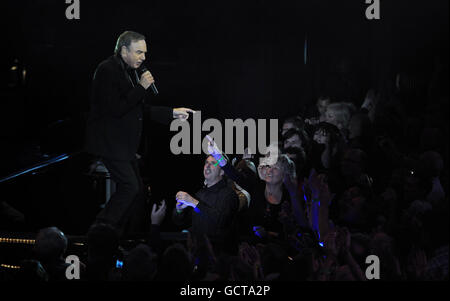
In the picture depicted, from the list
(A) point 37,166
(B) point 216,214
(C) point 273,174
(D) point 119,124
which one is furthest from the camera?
(A) point 37,166

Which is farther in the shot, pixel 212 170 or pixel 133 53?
pixel 133 53

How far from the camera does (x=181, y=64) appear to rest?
6.04m

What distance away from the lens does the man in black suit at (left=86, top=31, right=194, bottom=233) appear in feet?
15.7

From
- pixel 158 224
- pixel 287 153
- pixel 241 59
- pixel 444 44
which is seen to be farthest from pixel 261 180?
pixel 444 44

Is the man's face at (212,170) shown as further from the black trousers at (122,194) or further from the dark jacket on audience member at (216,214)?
the black trousers at (122,194)

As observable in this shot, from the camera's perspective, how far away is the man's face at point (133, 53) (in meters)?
4.88

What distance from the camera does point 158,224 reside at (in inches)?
183

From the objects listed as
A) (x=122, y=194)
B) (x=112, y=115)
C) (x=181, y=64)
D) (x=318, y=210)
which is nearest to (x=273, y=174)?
(x=318, y=210)

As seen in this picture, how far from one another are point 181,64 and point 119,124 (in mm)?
1371

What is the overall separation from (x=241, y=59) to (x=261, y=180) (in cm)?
155

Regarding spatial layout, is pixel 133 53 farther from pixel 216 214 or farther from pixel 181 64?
pixel 216 214

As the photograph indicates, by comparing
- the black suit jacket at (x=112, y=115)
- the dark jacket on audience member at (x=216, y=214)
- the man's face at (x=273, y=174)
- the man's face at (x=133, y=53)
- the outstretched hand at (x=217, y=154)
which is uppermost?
the man's face at (x=133, y=53)

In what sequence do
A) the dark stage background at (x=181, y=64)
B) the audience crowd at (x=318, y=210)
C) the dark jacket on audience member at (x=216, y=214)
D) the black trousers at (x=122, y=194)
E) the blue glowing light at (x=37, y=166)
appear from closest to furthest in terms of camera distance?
A: the audience crowd at (x=318, y=210) < the dark jacket on audience member at (x=216, y=214) < the black trousers at (x=122, y=194) < the blue glowing light at (x=37, y=166) < the dark stage background at (x=181, y=64)

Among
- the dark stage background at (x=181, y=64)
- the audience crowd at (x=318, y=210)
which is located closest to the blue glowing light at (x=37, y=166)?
the dark stage background at (x=181, y=64)
